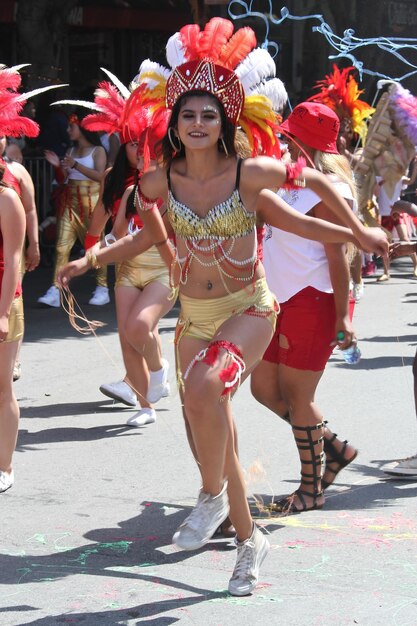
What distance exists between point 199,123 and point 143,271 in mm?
3096

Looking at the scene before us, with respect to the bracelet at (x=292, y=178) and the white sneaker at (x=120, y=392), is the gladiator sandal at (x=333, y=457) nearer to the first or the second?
the bracelet at (x=292, y=178)

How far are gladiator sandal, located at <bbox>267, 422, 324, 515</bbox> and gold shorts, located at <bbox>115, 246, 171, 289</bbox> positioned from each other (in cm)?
227

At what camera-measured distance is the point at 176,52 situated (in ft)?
17.1

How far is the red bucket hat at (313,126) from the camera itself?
228 inches

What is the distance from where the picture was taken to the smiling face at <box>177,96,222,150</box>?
487cm

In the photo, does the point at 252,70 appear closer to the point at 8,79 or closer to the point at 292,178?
the point at 292,178

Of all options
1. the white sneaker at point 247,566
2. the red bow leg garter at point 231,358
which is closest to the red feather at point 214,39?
the red bow leg garter at point 231,358

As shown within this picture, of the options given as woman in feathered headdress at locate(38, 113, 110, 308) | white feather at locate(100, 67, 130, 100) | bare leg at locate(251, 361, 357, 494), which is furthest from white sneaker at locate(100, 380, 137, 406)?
woman in feathered headdress at locate(38, 113, 110, 308)

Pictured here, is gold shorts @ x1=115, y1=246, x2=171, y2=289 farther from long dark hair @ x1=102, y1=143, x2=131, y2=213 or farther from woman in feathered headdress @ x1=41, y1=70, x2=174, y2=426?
long dark hair @ x1=102, y1=143, x2=131, y2=213

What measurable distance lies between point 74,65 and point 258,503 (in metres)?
17.0

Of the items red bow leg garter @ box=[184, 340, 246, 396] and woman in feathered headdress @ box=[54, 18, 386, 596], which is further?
woman in feathered headdress @ box=[54, 18, 386, 596]

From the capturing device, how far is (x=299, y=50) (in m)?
15.9

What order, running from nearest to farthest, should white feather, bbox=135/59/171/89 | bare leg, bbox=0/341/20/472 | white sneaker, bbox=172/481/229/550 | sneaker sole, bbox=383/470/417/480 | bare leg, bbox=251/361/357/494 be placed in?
white sneaker, bbox=172/481/229/550 → white feather, bbox=135/59/171/89 → bare leg, bbox=251/361/357/494 → bare leg, bbox=0/341/20/472 → sneaker sole, bbox=383/470/417/480

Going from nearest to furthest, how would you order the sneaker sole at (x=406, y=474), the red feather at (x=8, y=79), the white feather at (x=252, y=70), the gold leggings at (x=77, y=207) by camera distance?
the white feather at (x=252, y=70) < the red feather at (x=8, y=79) < the sneaker sole at (x=406, y=474) < the gold leggings at (x=77, y=207)
